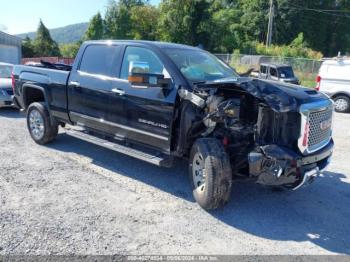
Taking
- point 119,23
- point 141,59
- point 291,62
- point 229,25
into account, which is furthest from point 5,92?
point 119,23

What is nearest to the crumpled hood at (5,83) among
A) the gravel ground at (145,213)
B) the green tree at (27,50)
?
the gravel ground at (145,213)

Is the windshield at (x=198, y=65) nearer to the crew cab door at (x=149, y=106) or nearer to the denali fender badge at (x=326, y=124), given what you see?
the crew cab door at (x=149, y=106)

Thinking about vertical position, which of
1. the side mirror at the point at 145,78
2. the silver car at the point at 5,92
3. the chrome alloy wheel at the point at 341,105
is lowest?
the chrome alloy wheel at the point at 341,105

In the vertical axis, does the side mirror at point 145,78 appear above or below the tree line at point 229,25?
below

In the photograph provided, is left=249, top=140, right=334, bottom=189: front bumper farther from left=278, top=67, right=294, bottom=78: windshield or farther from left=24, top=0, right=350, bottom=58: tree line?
left=24, top=0, right=350, bottom=58: tree line

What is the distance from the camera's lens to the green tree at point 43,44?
5630 centimetres

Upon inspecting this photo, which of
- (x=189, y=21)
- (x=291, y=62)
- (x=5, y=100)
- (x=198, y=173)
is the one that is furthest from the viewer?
(x=189, y=21)

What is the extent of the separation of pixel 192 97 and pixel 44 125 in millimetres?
3581

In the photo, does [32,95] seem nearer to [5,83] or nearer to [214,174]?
[5,83]

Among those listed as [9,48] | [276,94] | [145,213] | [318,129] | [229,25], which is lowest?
[145,213]

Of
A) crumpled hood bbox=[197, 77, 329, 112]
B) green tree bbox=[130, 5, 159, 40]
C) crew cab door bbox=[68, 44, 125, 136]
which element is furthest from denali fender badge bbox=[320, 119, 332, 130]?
green tree bbox=[130, 5, 159, 40]

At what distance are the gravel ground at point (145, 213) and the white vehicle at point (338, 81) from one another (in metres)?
8.18

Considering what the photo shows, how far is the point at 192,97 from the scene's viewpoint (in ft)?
14.5

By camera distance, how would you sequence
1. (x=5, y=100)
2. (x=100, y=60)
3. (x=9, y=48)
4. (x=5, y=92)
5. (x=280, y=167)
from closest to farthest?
(x=280, y=167), (x=100, y=60), (x=5, y=100), (x=5, y=92), (x=9, y=48)
